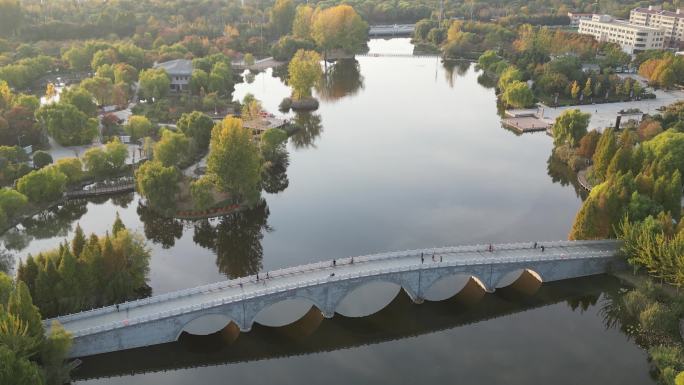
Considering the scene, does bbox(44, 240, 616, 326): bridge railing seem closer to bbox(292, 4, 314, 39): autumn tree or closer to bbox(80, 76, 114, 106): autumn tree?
bbox(80, 76, 114, 106): autumn tree

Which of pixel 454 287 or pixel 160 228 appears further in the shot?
pixel 160 228

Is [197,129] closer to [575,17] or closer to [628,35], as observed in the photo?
→ [628,35]

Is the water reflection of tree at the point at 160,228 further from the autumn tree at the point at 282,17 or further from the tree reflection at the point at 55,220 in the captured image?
the autumn tree at the point at 282,17

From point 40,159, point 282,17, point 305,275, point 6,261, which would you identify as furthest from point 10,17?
point 305,275

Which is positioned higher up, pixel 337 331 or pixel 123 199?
pixel 123 199

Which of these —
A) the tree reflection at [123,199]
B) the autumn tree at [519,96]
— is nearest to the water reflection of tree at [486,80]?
the autumn tree at [519,96]

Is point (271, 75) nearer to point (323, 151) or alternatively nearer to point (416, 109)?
point (416, 109)

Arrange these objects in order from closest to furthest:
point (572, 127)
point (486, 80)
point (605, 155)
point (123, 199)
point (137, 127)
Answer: point (605, 155)
point (123, 199)
point (572, 127)
point (137, 127)
point (486, 80)
